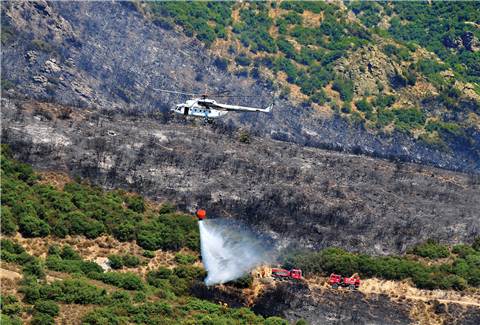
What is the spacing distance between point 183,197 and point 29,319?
3800 cm

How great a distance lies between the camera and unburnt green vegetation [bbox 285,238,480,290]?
112 metres

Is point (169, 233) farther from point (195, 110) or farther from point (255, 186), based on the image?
point (255, 186)

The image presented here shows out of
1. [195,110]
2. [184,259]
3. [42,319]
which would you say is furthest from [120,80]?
[42,319]

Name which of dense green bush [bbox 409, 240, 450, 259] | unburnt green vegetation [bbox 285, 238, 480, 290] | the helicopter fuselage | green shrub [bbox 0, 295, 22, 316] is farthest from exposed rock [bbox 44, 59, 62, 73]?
green shrub [bbox 0, 295, 22, 316]

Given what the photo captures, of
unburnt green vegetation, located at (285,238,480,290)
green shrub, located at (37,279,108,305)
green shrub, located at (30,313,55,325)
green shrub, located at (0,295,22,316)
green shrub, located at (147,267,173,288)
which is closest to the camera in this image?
green shrub, located at (30,313,55,325)

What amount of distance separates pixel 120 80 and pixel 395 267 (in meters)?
82.8

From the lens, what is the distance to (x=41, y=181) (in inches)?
4774

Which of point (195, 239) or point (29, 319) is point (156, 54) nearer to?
point (195, 239)

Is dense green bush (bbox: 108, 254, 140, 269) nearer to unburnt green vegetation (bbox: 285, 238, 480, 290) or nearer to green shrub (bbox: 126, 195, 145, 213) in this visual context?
green shrub (bbox: 126, 195, 145, 213)

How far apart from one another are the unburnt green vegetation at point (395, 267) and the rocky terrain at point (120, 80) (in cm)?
5662

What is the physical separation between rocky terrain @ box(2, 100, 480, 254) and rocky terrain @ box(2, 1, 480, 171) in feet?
89.7

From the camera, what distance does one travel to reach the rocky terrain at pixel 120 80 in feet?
577

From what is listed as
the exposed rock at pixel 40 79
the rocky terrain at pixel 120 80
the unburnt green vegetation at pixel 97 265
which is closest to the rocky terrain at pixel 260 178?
the unburnt green vegetation at pixel 97 265

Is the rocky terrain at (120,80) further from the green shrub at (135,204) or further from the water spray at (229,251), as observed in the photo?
the water spray at (229,251)
